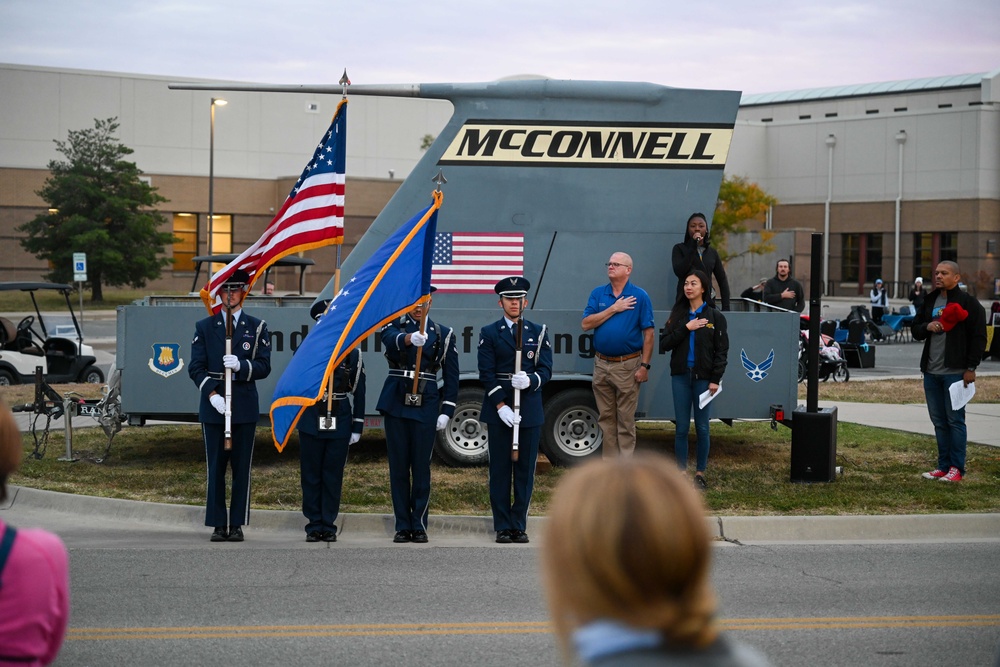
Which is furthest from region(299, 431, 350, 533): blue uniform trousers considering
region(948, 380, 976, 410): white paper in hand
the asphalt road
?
region(948, 380, 976, 410): white paper in hand

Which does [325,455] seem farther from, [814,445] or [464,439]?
[814,445]

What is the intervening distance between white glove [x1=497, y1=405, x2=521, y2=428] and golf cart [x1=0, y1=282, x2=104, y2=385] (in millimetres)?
12590

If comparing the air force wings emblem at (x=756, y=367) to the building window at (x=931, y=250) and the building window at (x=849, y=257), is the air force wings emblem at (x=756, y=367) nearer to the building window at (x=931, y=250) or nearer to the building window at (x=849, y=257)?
the building window at (x=931, y=250)

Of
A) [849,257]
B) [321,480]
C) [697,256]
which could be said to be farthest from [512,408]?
[849,257]

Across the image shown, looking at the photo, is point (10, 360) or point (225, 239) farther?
point (225, 239)

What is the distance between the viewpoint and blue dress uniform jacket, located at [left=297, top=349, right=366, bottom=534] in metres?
9.10

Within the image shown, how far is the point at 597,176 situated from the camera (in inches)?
478

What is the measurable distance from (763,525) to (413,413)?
2970mm

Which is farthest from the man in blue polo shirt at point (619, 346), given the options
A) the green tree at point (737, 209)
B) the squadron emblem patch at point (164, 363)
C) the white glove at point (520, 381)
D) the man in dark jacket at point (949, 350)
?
the green tree at point (737, 209)

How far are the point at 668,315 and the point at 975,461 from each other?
3764 millimetres

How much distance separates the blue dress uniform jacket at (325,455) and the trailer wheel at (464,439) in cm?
244

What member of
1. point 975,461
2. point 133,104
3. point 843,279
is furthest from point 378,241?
point 843,279

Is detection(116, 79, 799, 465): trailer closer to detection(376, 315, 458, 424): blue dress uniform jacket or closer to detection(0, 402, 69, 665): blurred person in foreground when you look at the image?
detection(376, 315, 458, 424): blue dress uniform jacket

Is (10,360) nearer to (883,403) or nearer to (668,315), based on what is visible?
(668,315)
